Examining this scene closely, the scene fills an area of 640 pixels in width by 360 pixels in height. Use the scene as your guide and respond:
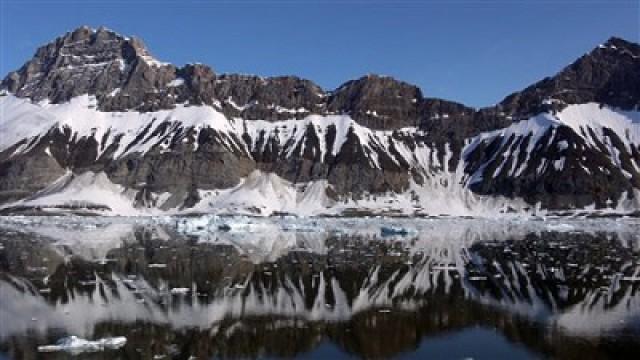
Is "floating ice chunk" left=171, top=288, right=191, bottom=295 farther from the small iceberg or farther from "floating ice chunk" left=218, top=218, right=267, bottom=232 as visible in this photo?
"floating ice chunk" left=218, top=218, right=267, bottom=232

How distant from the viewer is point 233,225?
124m

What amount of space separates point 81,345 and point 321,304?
52.2ft

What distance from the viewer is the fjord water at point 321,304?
30500mm

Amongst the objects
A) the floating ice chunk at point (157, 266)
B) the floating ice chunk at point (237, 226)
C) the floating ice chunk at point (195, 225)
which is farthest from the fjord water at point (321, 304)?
the floating ice chunk at point (195, 225)

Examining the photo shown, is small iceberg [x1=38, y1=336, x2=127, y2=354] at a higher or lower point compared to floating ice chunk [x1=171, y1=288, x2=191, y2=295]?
lower

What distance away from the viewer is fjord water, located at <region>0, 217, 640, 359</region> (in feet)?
100

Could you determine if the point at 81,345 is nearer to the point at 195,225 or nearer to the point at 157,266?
the point at 157,266

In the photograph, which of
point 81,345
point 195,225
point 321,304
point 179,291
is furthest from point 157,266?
point 195,225

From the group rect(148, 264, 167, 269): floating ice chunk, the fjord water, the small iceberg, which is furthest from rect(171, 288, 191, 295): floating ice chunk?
the small iceberg

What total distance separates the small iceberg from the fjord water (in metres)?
0.42

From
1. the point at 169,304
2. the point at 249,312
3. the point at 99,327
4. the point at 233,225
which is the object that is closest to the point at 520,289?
the point at 249,312

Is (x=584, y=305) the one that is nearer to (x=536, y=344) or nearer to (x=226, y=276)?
(x=536, y=344)

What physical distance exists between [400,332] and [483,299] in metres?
10.9

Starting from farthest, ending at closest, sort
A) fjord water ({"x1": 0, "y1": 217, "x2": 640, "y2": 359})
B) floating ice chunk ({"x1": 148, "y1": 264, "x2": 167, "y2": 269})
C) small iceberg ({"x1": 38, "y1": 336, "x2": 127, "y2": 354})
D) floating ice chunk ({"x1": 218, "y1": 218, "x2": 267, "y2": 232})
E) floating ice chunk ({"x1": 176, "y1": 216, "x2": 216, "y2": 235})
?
floating ice chunk ({"x1": 176, "y1": 216, "x2": 216, "y2": 235})
floating ice chunk ({"x1": 218, "y1": 218, "x2": 267, "y2": 232})
floating ice chunk ({"x1": 148, "y1": 264, "x2": 167, "y2": 269})
fjord water ({"x1": 0, "y1": 217, "x2": 640, "y2": 359})
small iceberg ({"x1": 38, "y1": 336, "x2": 127, "y2": 354})
